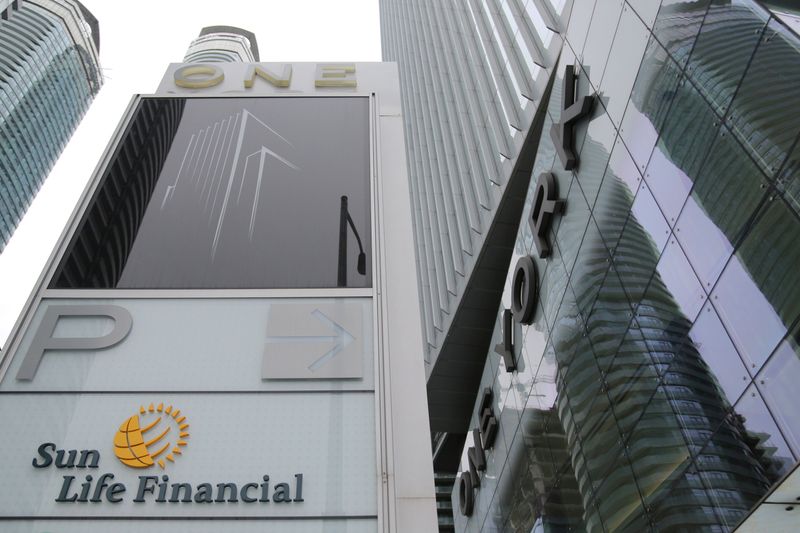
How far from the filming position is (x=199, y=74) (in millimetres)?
13133

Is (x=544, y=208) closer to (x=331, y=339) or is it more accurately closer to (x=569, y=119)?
(x=569, y=119)

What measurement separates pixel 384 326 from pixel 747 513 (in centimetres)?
551

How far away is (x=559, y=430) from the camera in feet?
54.8

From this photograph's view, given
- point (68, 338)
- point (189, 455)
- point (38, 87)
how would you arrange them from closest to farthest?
point (189, 455) < point (68, 338) < point (38, 87)

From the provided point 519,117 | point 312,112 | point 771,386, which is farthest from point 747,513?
point 519,117

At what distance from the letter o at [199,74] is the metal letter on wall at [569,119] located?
790cm

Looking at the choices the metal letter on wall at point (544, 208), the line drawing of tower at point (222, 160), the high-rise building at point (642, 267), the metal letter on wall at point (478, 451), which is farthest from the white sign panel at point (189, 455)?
the metal letter on wall at point (478, 451)

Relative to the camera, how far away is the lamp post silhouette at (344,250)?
8.45 m

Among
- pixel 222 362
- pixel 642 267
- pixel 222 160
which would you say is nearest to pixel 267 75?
pixel 222 160

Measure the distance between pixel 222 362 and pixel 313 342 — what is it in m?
1.02

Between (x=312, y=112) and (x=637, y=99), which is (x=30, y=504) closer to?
(x=312, y=112)

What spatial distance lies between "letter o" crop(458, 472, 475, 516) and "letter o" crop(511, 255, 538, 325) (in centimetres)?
1017

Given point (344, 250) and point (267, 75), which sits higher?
point (267, 75)

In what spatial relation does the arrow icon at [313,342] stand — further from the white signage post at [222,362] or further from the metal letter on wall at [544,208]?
the metal letter on wall at [544,208]
